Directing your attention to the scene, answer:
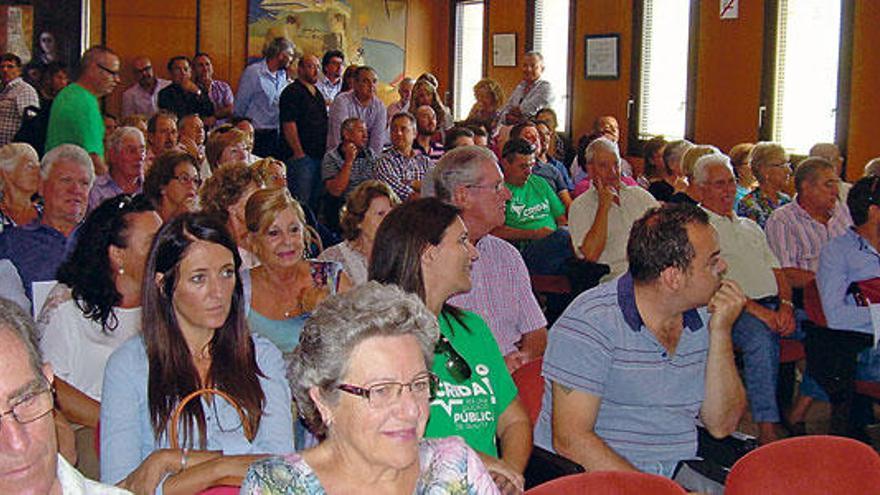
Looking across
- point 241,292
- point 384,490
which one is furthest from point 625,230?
point 384,490

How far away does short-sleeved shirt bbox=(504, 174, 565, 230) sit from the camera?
7496 millimetres

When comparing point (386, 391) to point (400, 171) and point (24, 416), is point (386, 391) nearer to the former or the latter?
point (24, 416)

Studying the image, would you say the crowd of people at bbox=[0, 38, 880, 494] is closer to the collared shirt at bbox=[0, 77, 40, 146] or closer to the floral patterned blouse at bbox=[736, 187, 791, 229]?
the floral patterned blouse at bbox=[736, 187, 791, 229]

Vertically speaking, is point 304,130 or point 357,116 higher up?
point 357,116

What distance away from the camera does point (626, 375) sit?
334cm

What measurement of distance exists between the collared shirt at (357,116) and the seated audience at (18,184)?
465 cm

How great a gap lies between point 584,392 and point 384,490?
106 cm

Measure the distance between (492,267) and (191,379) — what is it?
1.59 meters

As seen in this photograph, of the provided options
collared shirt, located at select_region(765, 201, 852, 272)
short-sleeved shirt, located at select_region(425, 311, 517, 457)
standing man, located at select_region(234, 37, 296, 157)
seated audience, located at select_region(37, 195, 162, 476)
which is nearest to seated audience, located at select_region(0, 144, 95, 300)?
seated audience, located at select_region(37, 195, 162, 476)

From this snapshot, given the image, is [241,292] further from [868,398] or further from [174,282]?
Result: [868,398]

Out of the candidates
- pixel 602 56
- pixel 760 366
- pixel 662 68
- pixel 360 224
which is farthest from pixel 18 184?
pixel 602 56

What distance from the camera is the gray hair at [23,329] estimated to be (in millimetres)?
1873

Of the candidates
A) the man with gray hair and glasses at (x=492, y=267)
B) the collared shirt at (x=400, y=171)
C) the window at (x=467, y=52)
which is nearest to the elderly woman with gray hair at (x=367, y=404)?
the man with gray hair and glasses at (x=492, y=267)

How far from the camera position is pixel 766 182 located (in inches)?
282
